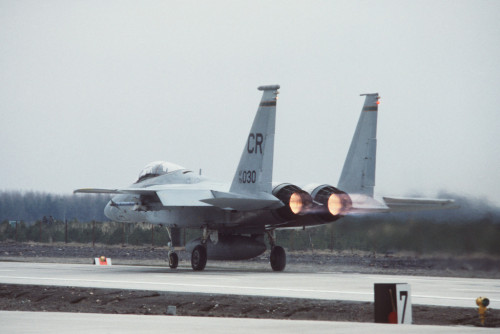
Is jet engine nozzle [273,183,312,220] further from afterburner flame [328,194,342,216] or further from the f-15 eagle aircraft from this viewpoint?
afterburner flame [328,194,342,216]

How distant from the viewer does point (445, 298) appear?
16.4 m

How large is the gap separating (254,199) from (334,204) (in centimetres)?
225

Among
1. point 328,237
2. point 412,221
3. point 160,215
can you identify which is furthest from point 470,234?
point 328,237

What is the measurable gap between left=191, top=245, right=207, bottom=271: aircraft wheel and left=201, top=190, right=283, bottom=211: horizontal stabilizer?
111 inches

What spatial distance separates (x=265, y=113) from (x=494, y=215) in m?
7.47

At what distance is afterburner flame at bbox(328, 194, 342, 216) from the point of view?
2523 cm

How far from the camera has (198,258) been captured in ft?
92.0

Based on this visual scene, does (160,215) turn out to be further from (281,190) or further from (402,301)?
(402,301)

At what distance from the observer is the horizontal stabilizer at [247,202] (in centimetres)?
2539

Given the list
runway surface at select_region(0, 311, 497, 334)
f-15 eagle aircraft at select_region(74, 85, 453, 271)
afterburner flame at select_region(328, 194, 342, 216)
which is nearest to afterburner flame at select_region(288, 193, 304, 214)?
f-15 eagle aircraft at select_region(74, 85, 453, 271)

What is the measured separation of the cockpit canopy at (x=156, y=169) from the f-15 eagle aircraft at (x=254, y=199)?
0.11 ft

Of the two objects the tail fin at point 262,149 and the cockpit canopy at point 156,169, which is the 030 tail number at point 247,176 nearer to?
the tail fin at point 262,149

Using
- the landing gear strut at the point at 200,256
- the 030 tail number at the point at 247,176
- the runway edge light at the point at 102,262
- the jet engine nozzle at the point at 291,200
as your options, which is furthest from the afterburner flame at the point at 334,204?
the runway edge light at the point at 102,262

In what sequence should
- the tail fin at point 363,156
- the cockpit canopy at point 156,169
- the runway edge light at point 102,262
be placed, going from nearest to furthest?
the tail fin at point 363,156, the cockpit canopy at point 156,169, the runway edge light at point 102,262
